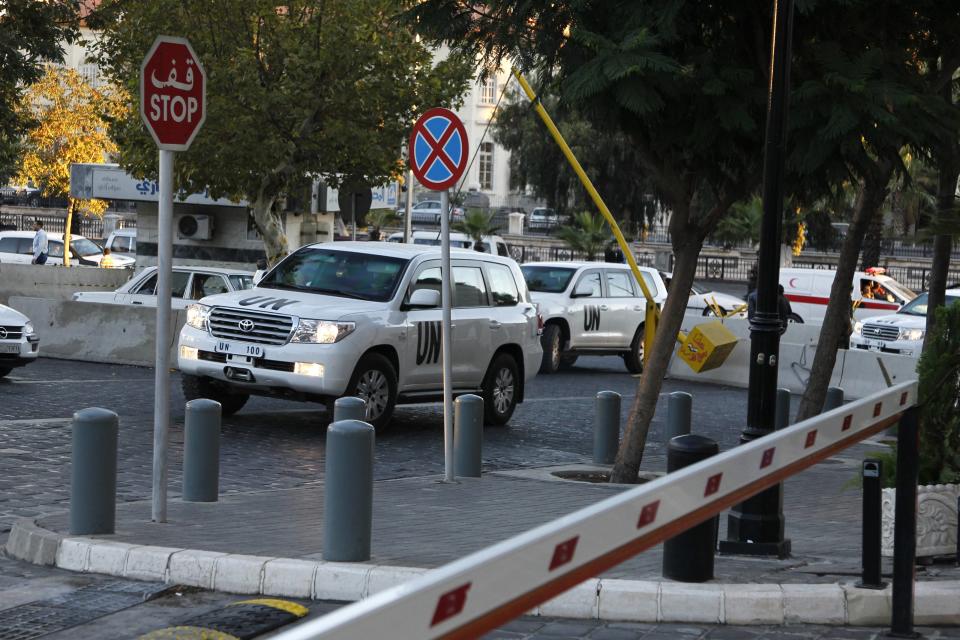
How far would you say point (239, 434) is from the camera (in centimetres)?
1414

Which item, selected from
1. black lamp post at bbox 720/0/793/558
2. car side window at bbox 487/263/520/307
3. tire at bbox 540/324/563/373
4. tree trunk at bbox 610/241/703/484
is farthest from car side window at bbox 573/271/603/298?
black lamp post at bbox 720/0/793/558

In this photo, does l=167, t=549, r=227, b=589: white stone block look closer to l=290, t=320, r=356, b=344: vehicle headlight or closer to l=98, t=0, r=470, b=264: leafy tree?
l=290, t=320, r=356, b=344: vehicle headlight

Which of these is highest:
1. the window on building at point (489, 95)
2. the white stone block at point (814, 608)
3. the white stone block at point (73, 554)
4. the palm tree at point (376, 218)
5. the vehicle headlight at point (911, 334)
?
the window on building at point (489, 95)

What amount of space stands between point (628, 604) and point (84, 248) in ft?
139

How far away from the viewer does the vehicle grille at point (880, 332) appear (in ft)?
84.0

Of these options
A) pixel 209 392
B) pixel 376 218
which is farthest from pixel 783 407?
pixel 376 218

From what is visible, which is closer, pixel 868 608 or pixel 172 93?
pixel 868 608

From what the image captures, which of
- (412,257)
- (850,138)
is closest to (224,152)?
(412,257)

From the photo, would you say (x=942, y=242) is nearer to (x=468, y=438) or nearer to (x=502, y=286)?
(x=502, y=286)

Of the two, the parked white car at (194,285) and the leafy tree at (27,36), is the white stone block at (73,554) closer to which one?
the parked white car at (194,285)

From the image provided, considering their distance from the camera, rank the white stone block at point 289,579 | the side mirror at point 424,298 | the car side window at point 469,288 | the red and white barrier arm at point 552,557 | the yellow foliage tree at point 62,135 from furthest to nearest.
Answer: the yellow foliage tree at point 62,135
the car side window at point 469,288
the side mirror at point 424,298
the white stone block at point 289,579
the red and white barrier arm at point 552,557

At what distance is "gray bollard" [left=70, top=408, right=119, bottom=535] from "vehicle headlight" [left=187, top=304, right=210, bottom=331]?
6.20 m

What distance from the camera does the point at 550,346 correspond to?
76.8 ft

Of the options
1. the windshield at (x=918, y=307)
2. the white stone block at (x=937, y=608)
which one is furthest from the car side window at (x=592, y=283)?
the white stone block at (x=937, y=608)
